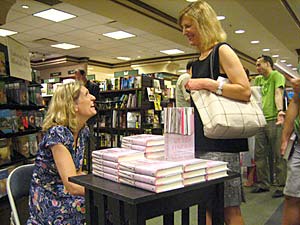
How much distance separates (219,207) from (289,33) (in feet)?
25.7

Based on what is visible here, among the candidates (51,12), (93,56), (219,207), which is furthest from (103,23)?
(219,207)

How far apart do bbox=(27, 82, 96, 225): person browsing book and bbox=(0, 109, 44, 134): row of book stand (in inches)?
48.1

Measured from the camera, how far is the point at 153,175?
0.97 metres

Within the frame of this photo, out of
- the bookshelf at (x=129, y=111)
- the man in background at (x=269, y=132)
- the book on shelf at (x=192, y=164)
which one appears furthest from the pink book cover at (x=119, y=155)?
the bookshelf at (x=129, y=111)

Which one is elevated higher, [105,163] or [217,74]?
[217,74]

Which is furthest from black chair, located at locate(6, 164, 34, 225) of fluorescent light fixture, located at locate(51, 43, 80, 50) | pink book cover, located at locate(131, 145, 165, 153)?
fluorescent light fixture, located at locate(51, 43, 80, 50)

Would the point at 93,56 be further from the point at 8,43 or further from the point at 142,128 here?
the point at 8,43

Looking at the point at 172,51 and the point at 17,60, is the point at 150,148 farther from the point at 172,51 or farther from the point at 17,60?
the point at 172,51

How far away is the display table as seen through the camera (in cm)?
97

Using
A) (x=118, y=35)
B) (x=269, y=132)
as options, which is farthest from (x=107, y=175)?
(x=118, y=35)

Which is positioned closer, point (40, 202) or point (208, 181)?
point (208, 181)

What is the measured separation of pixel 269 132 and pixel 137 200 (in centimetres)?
340

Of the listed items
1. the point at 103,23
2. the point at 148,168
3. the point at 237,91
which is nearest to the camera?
the point at 148,168

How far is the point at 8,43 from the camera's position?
2.73m
